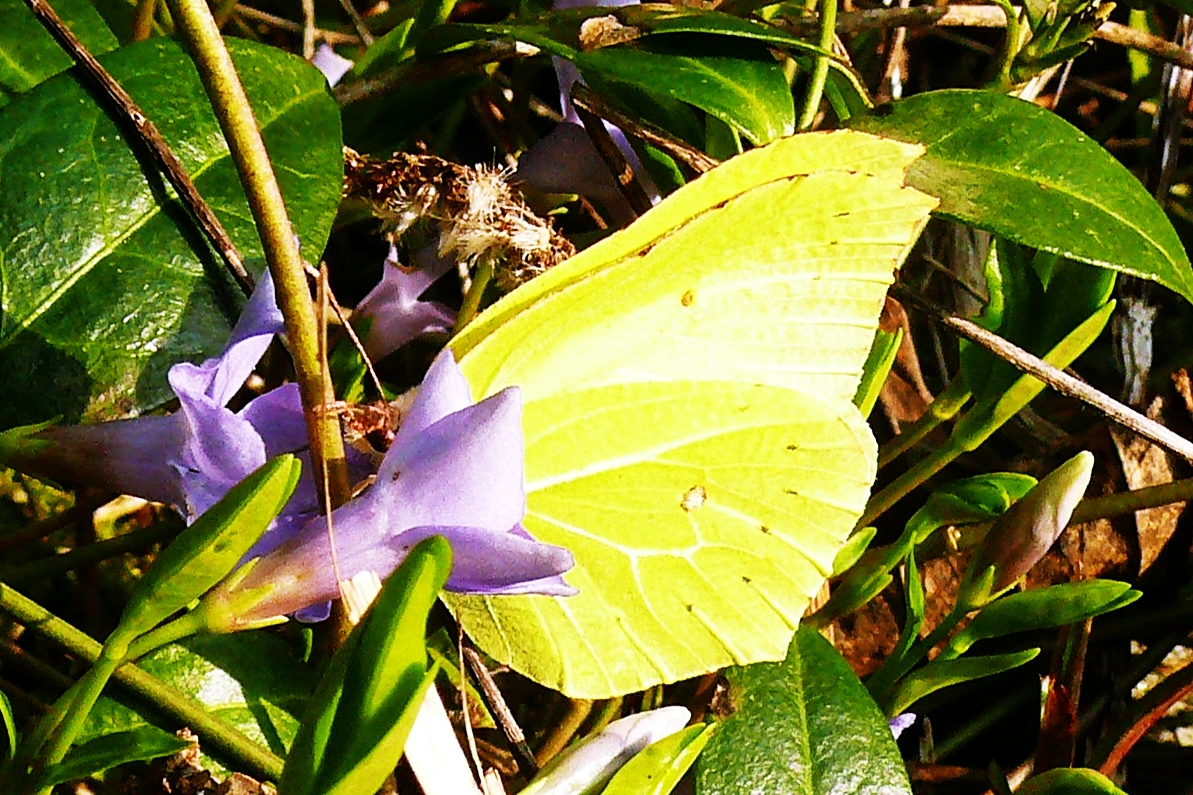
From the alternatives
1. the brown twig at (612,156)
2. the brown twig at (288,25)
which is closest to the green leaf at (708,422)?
the brown twig at (612,156)

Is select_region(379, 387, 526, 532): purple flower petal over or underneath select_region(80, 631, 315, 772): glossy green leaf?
over

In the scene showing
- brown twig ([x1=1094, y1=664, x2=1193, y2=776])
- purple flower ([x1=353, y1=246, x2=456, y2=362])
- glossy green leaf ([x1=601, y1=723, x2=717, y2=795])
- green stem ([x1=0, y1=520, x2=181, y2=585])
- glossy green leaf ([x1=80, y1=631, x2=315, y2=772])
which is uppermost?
purple flower ([x1=353, y1=246, x2=456, y2=362])

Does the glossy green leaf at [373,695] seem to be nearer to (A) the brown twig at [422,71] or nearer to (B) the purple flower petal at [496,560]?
(B) the purple flower petal at [496,560]

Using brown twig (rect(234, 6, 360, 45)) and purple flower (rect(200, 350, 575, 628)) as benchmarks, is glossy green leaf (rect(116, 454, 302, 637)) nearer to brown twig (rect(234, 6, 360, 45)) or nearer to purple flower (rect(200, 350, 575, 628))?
purple flower (rect(200, 350, 575, 628))

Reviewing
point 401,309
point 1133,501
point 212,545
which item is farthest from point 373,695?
point 1133,501

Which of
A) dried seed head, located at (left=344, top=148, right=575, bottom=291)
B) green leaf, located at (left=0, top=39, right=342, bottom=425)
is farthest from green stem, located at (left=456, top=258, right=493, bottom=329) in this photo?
green leaf, located at (left=0, top=39, right=342, bottom=425)

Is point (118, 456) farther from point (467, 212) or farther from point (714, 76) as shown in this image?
point (714, 76)
